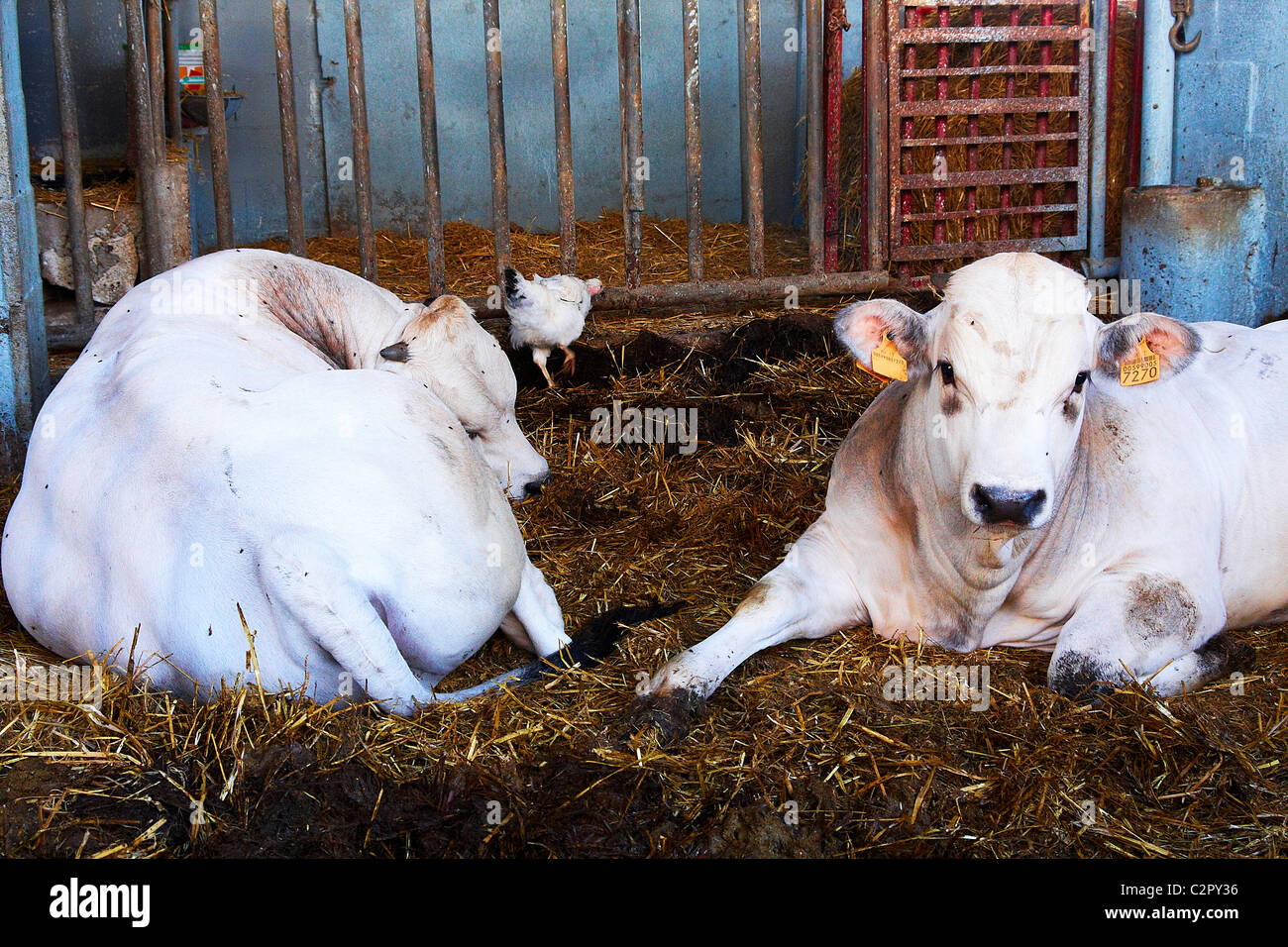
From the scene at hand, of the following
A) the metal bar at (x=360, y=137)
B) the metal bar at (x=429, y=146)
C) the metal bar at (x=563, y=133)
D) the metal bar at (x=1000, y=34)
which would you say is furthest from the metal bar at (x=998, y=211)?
the metal bar at (x=360, y=137)

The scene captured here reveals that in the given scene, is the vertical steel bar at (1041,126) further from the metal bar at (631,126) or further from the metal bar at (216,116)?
the metal bar at (216,116)

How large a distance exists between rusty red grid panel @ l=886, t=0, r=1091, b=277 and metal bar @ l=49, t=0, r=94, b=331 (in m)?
4.37

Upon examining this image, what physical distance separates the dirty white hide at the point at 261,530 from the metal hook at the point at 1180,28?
566 centimetres

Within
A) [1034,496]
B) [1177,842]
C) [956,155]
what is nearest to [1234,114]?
[956,155]

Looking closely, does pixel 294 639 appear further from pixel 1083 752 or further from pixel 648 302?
pixel 648 302

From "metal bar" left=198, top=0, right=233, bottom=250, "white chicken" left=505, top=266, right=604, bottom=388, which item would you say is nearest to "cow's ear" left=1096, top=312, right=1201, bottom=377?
"white chicken" left=505, top=266, right=604, bottom=388

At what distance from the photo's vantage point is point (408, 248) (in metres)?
8.33

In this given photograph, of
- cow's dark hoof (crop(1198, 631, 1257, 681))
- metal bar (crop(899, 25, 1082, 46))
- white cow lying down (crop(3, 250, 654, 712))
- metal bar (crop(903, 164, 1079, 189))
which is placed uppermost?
metal bar (crop(899, 25, 1082, 46))

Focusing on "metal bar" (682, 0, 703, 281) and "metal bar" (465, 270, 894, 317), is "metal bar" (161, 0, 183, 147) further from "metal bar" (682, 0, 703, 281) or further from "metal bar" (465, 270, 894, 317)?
"metal bar" (682, 0, 703, 281)

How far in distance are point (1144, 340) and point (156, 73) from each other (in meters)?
5.17

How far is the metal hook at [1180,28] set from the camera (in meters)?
7.36

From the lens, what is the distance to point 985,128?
7629mm

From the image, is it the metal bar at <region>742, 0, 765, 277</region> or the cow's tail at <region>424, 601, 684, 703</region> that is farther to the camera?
the metal bar at <region>742, 0, 765, 277</region>

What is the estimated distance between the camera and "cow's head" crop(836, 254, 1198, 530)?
3.37 m
